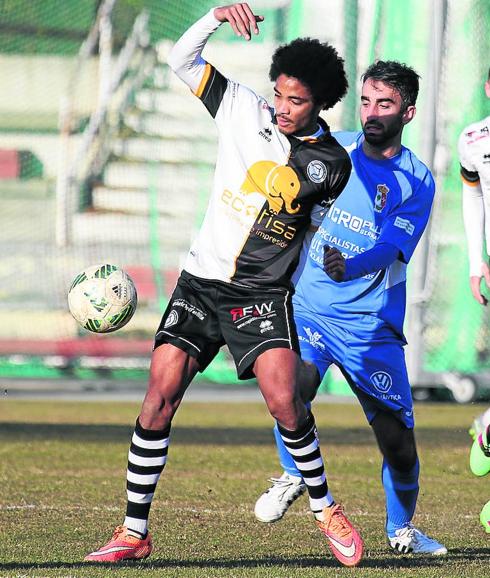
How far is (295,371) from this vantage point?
617 cm

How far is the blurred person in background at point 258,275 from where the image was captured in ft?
20.2

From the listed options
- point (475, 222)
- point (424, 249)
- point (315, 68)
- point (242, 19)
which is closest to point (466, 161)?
point (475, 222)

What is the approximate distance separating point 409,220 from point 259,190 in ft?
4.09

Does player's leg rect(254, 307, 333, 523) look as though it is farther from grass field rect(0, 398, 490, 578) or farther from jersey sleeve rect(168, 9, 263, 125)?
jersey sleeve rect(168, 9, 263, 125)

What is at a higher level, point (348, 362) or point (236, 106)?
point (236, 106)

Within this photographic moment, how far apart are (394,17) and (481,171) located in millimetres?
8133

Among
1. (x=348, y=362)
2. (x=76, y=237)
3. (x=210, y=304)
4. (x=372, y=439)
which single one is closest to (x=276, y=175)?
(x=210, y=304)

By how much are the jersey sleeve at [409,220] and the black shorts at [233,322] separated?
1.02 meters

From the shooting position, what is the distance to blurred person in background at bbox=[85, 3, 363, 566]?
6.16 meters

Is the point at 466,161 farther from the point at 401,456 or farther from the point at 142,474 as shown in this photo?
the point at 142,474

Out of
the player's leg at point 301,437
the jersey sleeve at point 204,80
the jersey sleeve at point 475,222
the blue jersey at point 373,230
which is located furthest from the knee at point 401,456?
the jersey sleeve at point 204,80

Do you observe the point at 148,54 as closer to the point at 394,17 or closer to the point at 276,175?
the point at 394,17

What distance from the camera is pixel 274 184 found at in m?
6.19

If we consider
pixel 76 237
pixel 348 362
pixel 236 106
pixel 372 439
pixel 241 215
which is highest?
pixel 236 106
